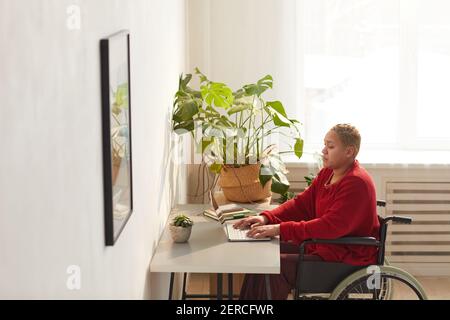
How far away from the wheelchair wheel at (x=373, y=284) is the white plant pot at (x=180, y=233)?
2.10 ft

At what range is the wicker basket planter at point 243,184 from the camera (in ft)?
12.4

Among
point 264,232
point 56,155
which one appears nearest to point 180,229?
point 264,232

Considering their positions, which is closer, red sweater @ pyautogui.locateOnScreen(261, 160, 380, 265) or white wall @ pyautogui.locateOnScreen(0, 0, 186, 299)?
white wall @ pyautogui.locateOnScreen(0, 0, 186, 299)

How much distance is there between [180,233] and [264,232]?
1.18 ft

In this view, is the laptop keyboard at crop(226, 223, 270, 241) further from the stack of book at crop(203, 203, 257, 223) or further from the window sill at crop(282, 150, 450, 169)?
the window sill at crop(282, 150, 450, 169)

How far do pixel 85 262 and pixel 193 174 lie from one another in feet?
9.87

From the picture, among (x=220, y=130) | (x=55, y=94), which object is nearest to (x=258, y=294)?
(x=220, y=130)

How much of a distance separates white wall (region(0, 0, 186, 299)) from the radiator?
2585 mm

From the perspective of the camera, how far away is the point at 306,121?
15.6ft

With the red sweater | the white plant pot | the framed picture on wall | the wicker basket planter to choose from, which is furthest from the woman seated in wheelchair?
the framed picture on wall

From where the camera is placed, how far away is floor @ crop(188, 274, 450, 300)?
4.41m

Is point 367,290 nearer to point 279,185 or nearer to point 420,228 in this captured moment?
point 279,185

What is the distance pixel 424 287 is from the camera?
179 inches
